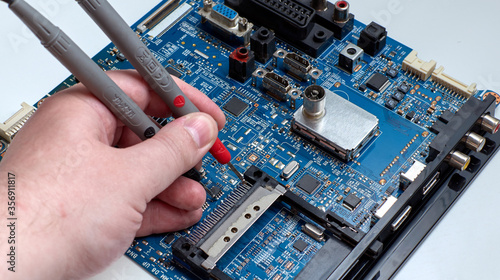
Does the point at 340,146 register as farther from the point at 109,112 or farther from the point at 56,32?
the point at 56,32

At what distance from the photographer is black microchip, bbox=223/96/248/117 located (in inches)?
336

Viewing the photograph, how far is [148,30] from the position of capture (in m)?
9.37

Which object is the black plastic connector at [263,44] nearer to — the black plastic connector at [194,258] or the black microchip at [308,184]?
the black microchip at [308,184]

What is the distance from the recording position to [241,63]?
8672 mm

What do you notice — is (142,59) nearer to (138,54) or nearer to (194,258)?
(138,54)

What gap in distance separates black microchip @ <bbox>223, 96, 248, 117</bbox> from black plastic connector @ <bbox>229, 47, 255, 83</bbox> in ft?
0.94

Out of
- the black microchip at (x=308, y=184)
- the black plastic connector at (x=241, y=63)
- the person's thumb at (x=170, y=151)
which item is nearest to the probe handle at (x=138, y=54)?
the person's thumb at (x=170, y=151)

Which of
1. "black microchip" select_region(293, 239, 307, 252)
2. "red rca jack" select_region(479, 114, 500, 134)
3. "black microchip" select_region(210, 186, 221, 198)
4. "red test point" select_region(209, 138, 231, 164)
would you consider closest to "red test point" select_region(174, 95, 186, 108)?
"red test point" select_region(209, 138, 231, 164)

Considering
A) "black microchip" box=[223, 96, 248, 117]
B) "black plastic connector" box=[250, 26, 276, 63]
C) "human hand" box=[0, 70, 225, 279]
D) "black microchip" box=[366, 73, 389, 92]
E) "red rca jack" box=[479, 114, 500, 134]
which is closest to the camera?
"human hand" box=[0, 70, 225, 279]

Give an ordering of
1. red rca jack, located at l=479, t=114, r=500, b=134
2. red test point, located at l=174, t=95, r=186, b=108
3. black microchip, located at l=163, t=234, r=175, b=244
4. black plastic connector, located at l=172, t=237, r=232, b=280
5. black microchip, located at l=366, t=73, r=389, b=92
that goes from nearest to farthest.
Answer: red test point, located at l=174, t=95, r=186, b=108
black plastic connector, located at l=172, t=237, r=232, b=280
black microchip, located at l=163, t=234, r=175, b=244
red rca jack, located at l=479, t=114, r=500, b=134
black microchip, located at l=366, t=73, r=389, b=92

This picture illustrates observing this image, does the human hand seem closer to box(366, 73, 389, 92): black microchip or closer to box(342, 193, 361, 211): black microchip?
box(342, 193, 361, 211): black microchip

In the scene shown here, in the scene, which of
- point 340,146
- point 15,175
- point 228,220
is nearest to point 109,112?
point 15,175

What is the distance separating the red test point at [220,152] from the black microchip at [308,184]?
0.77m

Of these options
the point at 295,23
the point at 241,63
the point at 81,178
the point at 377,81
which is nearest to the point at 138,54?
the point at 81,178
